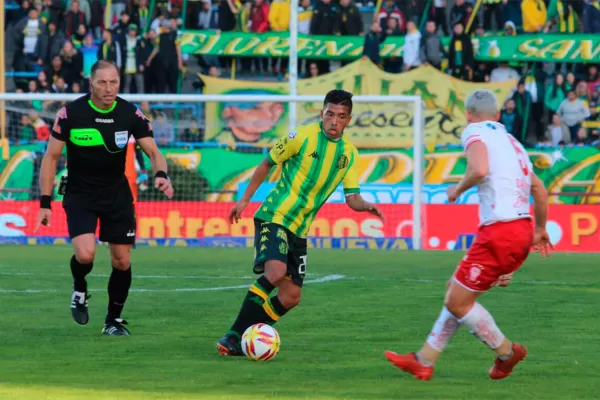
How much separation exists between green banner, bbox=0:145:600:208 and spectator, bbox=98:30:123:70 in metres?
4.82

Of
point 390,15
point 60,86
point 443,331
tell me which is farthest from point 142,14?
point 443,331

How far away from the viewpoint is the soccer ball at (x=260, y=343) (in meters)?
8.62

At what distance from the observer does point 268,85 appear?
29719 millimetres

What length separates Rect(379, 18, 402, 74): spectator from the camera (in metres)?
29.8

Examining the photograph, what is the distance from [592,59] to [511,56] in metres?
1.82

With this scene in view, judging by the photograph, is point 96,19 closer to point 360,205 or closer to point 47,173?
point 47,173

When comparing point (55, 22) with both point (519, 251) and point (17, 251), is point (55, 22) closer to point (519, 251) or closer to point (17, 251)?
point (17, 251)

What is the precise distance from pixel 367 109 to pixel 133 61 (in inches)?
253

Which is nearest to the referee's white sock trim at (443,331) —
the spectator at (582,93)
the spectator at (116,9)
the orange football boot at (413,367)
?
the orange football boot at (413,367)

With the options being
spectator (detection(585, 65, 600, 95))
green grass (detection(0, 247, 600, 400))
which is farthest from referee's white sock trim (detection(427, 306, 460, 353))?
spectator (detection(585, 65, 600, 95))

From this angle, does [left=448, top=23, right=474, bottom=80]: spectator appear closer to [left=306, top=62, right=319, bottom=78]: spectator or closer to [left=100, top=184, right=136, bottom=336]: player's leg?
[left=306, top=62, right=319, bottom=78]: spectator

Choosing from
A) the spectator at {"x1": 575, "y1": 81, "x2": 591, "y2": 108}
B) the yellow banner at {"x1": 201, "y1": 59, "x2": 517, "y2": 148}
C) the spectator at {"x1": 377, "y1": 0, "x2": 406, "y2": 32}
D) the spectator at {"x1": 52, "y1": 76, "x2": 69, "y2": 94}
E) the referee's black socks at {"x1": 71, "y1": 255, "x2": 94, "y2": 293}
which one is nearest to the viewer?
the referee's black socks at {"x1": 71, "y1": 255, "x2": 94, "y2": 293}

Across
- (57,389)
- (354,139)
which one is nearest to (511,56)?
(354,139)

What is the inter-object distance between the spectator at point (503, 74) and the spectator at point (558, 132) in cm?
179
